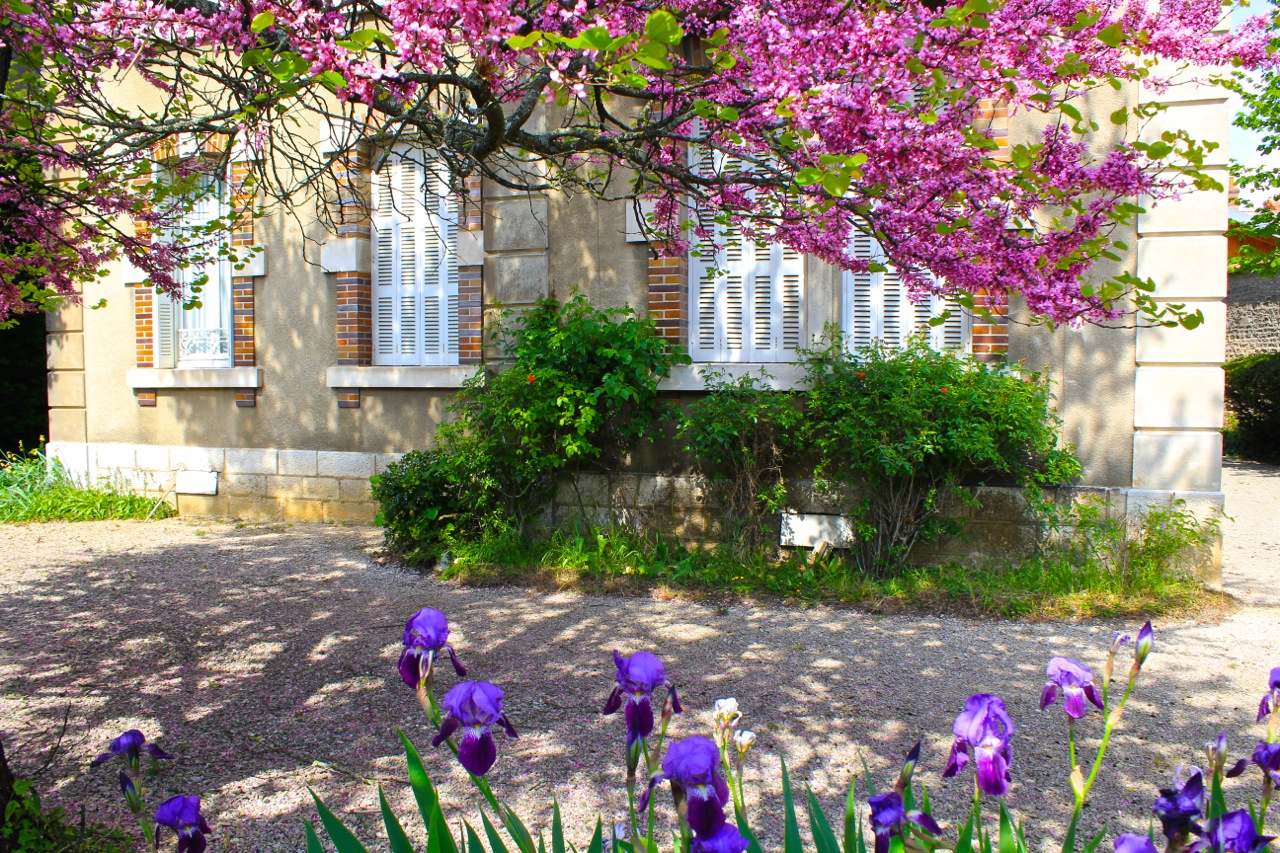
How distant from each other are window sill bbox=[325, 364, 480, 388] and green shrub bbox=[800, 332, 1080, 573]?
2.93 m

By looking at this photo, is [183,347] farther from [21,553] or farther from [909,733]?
[909,733]

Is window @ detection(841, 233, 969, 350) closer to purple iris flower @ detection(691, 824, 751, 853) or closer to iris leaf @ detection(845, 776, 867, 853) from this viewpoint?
iris leaf @ detection(845, 776, 867, 853)

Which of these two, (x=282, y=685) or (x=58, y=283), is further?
(x=58, y=283)

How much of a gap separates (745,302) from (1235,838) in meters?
5.80

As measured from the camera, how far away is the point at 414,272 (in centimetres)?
809

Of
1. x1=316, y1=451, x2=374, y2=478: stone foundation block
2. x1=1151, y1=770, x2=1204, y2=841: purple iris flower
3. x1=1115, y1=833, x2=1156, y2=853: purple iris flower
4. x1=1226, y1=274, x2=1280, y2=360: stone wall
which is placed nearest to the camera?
x1=1115, y1=833, x2=1156, y2=853: purple iris flower

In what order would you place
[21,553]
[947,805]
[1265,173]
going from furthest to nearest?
[1265,173]
[21,553]
[947,805]


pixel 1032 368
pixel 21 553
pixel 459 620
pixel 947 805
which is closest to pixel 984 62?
pixel 947 805

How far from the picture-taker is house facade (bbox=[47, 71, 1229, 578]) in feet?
19.3

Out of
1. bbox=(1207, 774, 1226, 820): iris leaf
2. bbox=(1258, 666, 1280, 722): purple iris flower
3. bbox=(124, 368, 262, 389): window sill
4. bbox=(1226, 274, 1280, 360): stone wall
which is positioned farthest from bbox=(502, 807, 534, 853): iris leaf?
bbox=(1226, 274, 1280, 360): stone wall

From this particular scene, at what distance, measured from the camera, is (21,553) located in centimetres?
735

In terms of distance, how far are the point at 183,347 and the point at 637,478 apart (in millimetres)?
5216

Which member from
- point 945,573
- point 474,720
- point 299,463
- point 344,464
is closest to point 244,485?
point 299,463

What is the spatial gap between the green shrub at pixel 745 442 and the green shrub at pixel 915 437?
0.22 m
